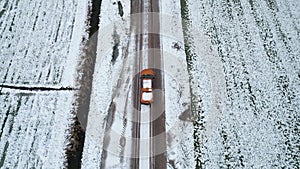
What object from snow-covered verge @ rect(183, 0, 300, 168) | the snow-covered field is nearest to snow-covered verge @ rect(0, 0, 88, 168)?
the snow-covered field

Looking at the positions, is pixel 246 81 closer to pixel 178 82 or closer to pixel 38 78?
pixel 178 82

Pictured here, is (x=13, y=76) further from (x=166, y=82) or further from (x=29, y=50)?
(x=166, y=82)

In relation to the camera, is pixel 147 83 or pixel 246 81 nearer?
pixel 147 83

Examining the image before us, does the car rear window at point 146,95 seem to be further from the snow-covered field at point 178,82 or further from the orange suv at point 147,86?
the snow-covered field at point 178,82

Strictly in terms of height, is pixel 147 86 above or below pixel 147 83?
below

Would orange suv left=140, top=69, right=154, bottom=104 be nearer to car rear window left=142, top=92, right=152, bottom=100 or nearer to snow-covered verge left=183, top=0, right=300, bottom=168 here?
car rear window left=142, top=92, right=152, bottom=100

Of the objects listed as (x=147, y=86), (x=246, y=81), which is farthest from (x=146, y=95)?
(x=246, y=81)
